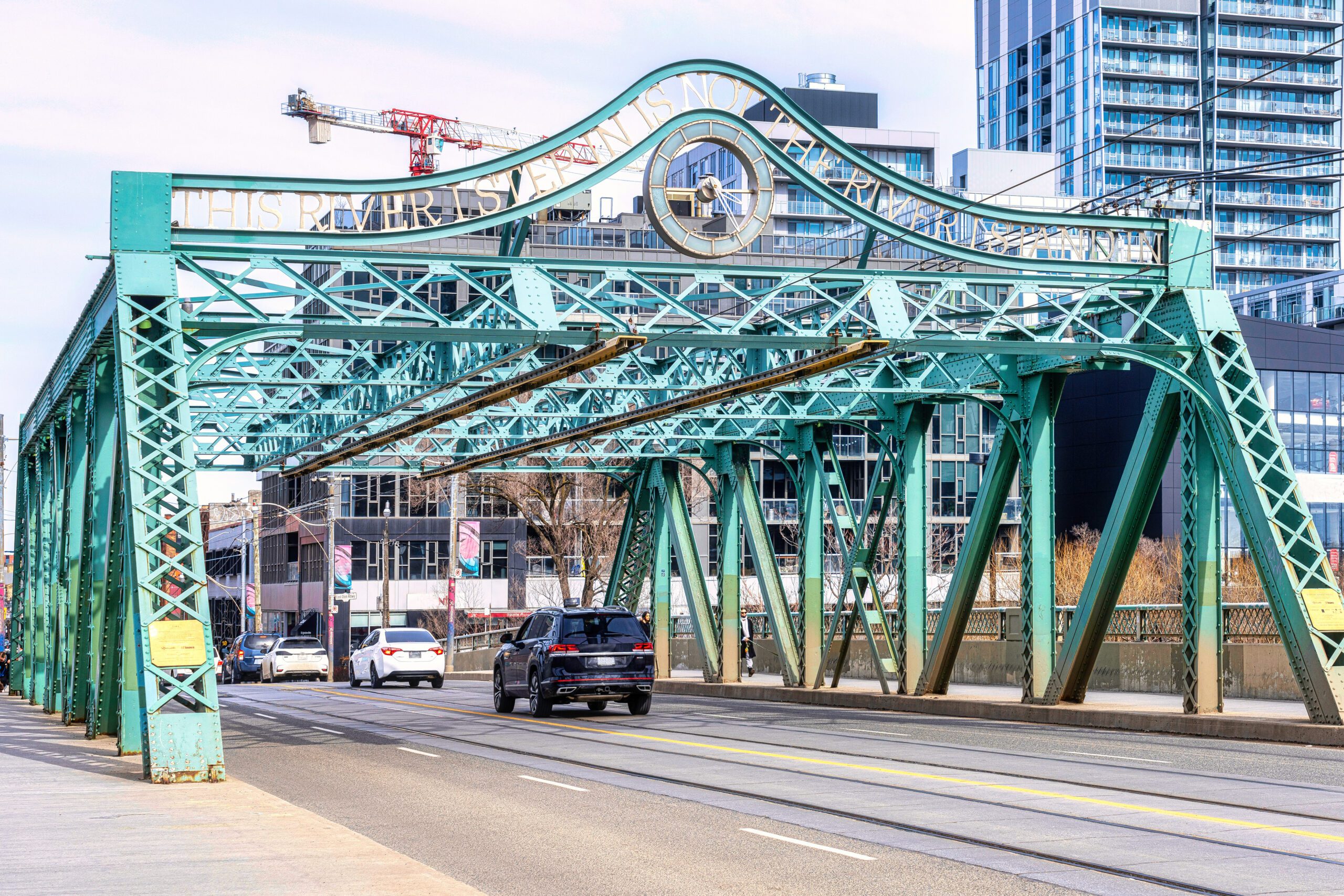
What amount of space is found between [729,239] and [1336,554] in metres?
74.1

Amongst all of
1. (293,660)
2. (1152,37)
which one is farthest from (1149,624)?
(1152,37)

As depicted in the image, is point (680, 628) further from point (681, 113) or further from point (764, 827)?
point (764, 827)

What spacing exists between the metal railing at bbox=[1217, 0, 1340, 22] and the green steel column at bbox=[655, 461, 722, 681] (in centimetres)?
10914

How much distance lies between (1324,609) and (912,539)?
9.34 meters

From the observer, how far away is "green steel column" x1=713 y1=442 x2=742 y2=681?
36.8 m

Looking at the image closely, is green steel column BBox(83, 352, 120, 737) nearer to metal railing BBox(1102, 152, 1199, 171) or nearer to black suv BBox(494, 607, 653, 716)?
black suv BBox(494, 607, 653, 716)

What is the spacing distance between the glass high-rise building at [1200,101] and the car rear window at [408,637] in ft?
316

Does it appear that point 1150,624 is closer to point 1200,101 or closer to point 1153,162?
point 1200,101

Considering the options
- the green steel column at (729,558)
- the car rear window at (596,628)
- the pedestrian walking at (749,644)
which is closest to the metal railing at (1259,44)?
the pedestrian walking at (749,644)

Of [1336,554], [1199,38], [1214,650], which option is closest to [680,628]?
[1214,650]

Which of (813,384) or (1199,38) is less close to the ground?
(1199,38)

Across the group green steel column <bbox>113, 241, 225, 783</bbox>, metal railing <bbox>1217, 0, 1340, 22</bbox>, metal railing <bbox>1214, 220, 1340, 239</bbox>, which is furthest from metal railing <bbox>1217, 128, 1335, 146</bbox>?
green steel column <bbox>113, 241, 225, 783</bbox>

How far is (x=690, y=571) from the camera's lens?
38281 millimetres

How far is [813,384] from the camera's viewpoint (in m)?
28.0
